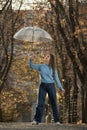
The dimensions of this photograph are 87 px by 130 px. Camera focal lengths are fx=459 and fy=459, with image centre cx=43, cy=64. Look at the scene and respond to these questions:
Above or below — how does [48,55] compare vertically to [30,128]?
above

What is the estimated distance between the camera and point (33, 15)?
28.3m

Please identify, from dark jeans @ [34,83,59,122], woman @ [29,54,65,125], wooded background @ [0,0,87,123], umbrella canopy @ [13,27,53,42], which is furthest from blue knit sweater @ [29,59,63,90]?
wooded background @ [0,0,87,123]

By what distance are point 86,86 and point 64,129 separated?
931 centimetres

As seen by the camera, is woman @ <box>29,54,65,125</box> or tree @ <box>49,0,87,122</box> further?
tree @ <box>49,0,87,122</box>

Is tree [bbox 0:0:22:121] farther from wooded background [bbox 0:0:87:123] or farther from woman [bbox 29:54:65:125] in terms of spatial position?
woman [bbox 29:54:65:125]

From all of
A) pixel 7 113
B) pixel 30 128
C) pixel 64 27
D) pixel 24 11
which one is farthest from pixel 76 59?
pixel 7 113

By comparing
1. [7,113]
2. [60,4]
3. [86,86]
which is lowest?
[7,113]

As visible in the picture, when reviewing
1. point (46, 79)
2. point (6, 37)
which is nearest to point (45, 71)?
point (46, 79)

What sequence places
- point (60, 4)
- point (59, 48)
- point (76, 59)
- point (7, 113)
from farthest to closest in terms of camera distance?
point (7, 113) → point (59, 48) → point (76, 59) → point (60, 4)

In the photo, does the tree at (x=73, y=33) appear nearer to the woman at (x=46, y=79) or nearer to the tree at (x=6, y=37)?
the tree at (x=6, y=37)

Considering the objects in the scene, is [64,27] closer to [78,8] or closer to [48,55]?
[78,8]

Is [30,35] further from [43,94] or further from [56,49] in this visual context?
[56,49]

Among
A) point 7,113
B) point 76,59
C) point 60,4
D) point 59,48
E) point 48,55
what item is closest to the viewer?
point 48,55

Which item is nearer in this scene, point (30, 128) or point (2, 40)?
point (30, 128)
